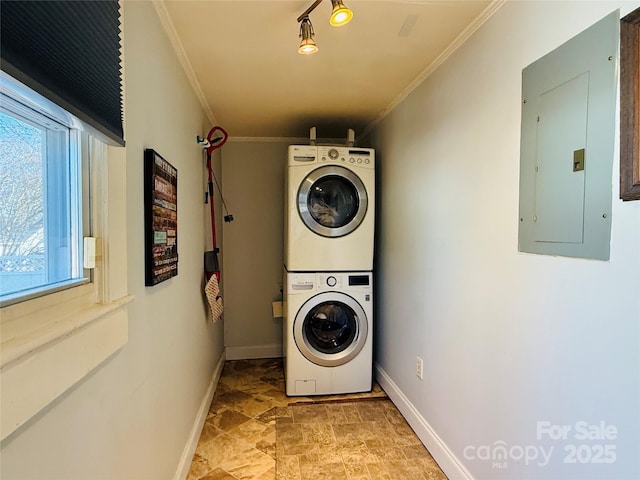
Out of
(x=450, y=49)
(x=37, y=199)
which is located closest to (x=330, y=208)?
(x=450, y=49)

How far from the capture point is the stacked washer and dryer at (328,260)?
2.55 meters

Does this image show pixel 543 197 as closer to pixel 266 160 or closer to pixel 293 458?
pixel 293 458

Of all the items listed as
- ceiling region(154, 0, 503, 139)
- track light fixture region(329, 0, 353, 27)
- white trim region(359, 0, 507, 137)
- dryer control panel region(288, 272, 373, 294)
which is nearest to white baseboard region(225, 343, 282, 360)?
dryer control panel region(288, 272, 373, 294)

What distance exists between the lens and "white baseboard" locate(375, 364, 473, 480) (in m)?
1.68

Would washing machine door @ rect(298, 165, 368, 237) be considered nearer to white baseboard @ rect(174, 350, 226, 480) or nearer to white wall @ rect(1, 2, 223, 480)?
white wall @ rect(1, 2, 223, 480)

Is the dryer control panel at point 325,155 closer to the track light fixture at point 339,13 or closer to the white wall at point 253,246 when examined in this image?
the white wall at point 253,246

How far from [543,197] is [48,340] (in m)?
1.40

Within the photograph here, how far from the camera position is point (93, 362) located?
83 centimetres

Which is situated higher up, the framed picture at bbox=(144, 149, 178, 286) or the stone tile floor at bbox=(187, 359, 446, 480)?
the framed picture at bbox=(144, 149, 178, 286)

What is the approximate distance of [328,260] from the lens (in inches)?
102

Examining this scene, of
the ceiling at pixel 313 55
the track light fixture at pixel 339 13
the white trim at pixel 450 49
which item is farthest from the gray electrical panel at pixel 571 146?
the track light fixture at pixel 339 13

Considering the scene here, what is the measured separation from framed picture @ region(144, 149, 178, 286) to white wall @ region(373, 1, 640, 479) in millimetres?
1310

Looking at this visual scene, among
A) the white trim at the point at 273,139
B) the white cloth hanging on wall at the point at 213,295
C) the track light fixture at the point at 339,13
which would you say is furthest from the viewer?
the white trim at the point at 273,139

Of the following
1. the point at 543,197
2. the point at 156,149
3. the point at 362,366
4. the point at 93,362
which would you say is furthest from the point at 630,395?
the point at 362,366
